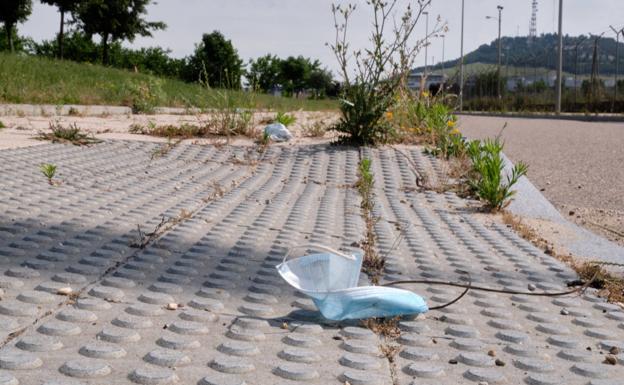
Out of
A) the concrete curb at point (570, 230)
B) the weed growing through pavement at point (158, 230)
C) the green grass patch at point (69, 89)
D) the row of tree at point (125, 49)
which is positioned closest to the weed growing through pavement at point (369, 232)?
the weed growing through pavement at point (158, 230)

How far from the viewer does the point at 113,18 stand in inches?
1471

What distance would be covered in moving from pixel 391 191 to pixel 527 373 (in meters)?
3.93

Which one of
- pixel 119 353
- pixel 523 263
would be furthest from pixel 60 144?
pixel 119 353

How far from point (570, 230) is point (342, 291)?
10.2ft

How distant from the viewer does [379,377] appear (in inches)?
80.7

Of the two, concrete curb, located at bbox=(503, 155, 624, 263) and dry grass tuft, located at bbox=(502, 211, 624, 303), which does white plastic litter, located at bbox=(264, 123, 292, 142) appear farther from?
dry grass tuft, located at bbox=(502, 211, 624, 303)

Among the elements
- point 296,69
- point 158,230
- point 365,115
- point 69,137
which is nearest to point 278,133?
point 365,115

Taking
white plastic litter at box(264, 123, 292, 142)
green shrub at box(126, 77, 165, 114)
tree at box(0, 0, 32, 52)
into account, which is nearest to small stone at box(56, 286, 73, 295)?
white plastic litter at box(264, 123, 292, 142)

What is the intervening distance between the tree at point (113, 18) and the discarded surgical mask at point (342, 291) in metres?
34.7

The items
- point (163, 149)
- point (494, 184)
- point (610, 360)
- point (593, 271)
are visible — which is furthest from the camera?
point (163, 149)

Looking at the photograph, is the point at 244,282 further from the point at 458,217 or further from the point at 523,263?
the point at 458,217

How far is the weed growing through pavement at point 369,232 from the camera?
327 cm

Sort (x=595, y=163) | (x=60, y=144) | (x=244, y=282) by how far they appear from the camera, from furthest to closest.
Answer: (x=595, y=163)
(x=60, y=144)
(x=244, y=282)

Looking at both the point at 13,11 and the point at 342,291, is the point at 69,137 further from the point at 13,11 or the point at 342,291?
the point at 13,11
